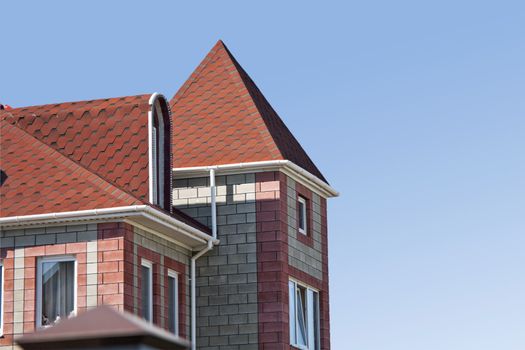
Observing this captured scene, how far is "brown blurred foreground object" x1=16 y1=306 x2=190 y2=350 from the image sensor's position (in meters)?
6.85

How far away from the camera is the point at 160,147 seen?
25.5m

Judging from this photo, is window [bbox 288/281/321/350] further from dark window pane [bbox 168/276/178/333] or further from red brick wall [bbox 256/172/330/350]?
dark window pane [bbox 168/276/178/333]

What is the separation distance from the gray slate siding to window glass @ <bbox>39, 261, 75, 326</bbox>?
181 inches

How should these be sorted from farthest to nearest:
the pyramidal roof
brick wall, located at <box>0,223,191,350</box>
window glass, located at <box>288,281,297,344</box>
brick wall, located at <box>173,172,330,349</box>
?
the pyramidal roof → window glass, located at <box>288,281,297,344</box> → brick wall, located at <box>173,172,330,349</box> → brick wall, located at <box>0,223,191,350</box>

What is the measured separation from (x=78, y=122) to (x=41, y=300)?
4.31m

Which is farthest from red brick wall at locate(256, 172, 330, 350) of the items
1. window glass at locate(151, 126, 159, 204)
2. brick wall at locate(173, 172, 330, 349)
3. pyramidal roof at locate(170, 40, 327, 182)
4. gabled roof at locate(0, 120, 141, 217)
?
gabled roof at locate(0, 120, 141, 217)

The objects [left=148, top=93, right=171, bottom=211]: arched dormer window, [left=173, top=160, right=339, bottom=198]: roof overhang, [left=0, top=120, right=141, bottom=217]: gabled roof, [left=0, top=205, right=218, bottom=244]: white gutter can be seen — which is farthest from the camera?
[left=173, top=160, right=339, bottom=198]: roof overhang

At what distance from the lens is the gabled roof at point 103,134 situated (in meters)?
Result: 24.5

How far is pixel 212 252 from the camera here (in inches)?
1070

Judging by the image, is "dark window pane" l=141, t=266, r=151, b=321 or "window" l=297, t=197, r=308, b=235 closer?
"dark window pane" l=141, t=266, r=151, b=321

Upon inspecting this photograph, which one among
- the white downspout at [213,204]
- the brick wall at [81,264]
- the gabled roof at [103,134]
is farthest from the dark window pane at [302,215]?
the brick wall at [81,264]

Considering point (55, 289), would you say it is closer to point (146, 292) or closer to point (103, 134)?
point (146, 292)

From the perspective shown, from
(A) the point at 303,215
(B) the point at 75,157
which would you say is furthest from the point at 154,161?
(A) the point at 303,215

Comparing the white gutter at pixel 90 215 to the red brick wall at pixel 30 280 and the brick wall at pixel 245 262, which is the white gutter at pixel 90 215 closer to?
the red brick wall at pixel 30 280
